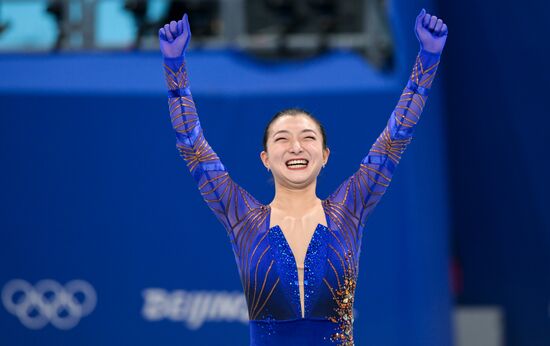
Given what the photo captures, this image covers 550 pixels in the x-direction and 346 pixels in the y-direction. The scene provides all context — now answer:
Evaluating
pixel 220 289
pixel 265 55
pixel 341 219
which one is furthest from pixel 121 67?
pixel 341 219

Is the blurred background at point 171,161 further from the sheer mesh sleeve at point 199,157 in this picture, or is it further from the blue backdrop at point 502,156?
the sheer mesh sleeve at point 199,157

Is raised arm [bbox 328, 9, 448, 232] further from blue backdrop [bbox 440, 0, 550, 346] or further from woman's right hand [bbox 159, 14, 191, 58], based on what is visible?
blue backdrop [bbox 440, 0, 550, 346]

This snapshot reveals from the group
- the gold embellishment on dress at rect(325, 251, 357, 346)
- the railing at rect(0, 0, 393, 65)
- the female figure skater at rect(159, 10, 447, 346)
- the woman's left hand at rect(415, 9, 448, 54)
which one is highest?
the railing at rect(0, 0, 393, 65)

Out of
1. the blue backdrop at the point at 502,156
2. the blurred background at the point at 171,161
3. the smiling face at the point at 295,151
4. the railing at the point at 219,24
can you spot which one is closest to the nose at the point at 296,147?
the smiling face at the point at 295,151

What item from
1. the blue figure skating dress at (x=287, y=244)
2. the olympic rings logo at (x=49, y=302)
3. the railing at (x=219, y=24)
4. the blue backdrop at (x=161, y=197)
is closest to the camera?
the blue figure skating dress at (x=287, y=244)

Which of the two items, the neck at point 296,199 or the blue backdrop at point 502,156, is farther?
the blue backdrop at point 502,156

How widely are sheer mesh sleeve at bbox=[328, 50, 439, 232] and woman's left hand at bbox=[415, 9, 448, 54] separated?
26 millimetres

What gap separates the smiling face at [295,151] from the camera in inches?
122

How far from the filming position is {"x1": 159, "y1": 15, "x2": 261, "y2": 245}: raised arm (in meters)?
3.06

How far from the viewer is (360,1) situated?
5.45 m

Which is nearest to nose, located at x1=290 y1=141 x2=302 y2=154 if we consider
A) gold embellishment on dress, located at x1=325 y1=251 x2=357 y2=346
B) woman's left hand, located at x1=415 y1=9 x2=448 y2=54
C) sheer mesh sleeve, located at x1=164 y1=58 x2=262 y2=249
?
sheer mesh sleeve, located at x1=164 y1=58 x2=262 y2=249

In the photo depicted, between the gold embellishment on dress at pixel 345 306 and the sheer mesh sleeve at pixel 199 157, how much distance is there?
36 centimetres

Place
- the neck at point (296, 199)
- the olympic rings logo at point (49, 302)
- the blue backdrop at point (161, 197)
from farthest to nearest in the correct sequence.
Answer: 1. the olympic rings logo at point (49, 302)
2. the blue backdrop at point (161, 197)
3. the neck at point (296, 199)

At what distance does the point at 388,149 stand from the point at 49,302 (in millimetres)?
3086
